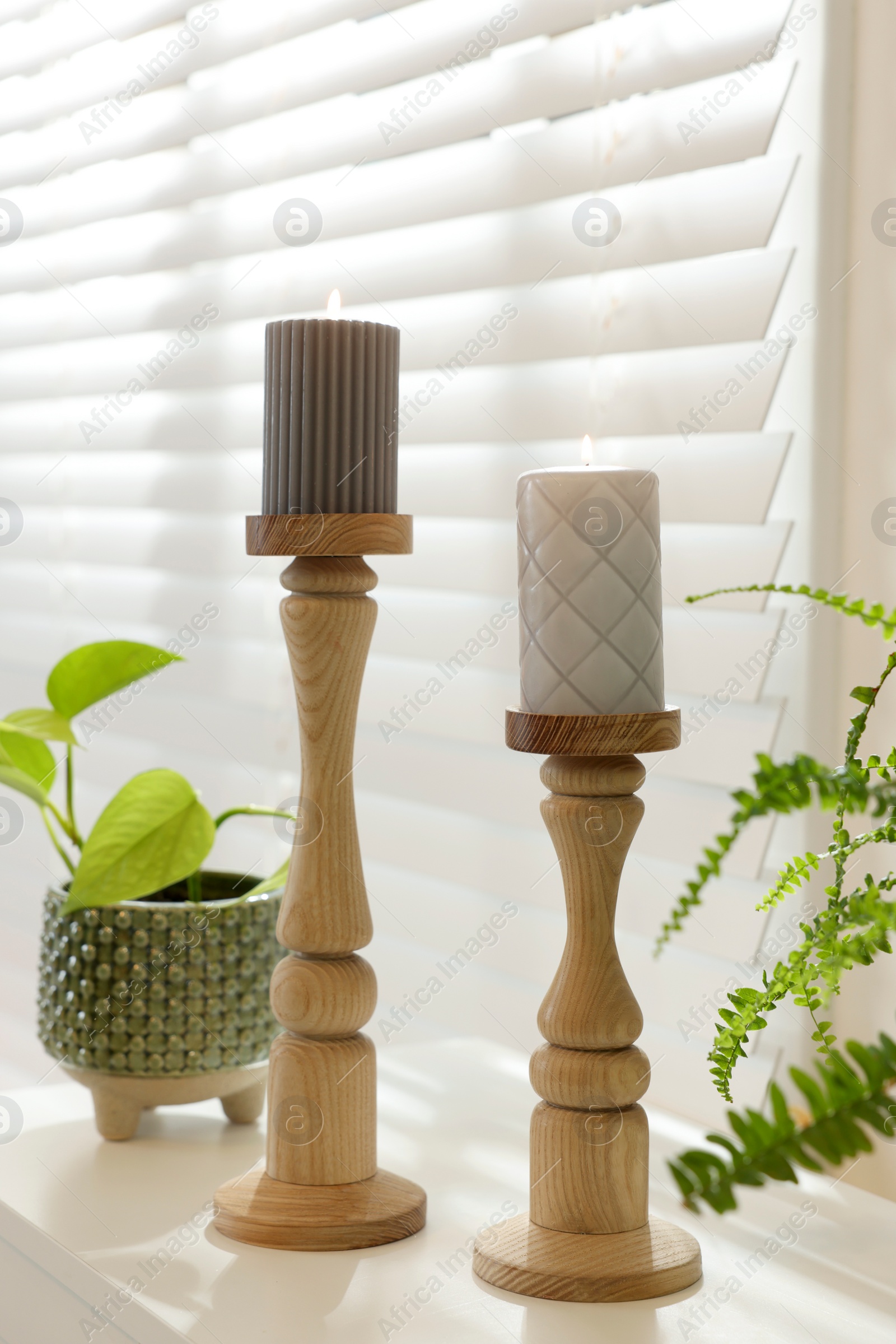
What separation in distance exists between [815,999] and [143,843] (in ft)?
1.50

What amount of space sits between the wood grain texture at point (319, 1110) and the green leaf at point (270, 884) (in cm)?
16

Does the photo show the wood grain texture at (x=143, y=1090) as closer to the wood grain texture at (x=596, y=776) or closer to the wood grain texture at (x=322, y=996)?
the wood grain texture at (x=322, y=996)

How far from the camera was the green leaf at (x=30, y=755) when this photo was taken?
903mm

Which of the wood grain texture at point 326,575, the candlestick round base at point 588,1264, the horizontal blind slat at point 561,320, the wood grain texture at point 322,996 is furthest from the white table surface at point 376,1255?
the horizontal blind slat at point 561,320

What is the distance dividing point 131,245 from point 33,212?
11.0 inches

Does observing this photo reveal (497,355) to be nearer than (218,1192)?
No

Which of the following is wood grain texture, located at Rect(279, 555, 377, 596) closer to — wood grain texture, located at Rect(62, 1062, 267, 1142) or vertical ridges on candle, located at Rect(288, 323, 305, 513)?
vertical ridges on candle, located at Rect(288, 323, 305, 513)

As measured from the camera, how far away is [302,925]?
703 mm

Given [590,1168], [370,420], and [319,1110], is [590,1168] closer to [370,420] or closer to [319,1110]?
[319,1110]

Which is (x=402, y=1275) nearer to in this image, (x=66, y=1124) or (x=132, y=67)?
(x=66, y=1124)

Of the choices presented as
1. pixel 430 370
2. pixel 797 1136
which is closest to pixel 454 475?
pixel 430 370

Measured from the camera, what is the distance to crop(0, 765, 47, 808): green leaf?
0.87 metres

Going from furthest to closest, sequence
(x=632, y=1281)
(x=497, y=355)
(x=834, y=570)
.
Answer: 1. (x=497, y=355)
2. (x=834, y=570)
3. (x=632, y=1281)

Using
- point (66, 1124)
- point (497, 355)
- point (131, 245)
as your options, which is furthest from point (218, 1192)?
point (131, 245)
